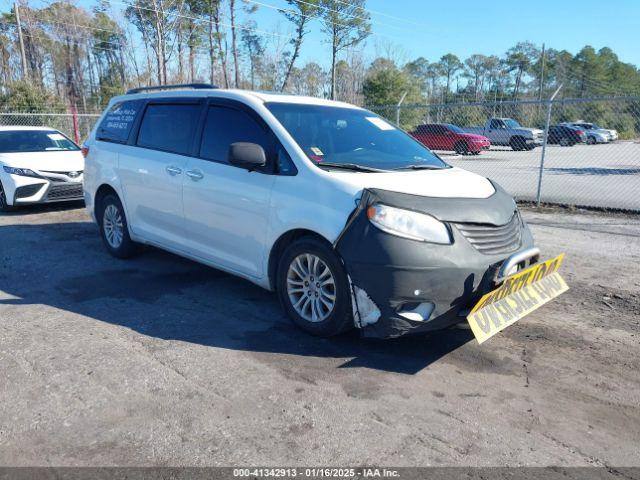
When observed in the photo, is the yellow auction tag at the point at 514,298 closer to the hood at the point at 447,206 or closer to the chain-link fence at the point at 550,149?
the hood at the point at 447,206

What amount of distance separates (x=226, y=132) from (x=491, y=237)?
2.51 metres

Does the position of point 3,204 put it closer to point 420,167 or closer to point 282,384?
point 420,167

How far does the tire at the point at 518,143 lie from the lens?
2612cm

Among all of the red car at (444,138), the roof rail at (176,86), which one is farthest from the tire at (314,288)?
the red car at (444,138)

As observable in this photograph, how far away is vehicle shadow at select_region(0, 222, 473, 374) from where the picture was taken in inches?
Result: 157

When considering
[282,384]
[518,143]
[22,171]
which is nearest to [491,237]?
[282,384]

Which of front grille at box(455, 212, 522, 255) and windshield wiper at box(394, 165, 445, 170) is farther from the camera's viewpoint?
windshield wiper at box(394, 165, 445, 170)

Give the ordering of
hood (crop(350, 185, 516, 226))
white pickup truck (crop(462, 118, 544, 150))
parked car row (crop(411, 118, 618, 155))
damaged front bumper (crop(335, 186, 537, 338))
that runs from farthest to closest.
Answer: white pickup truck (crop(462, 118, 544, 150)), parked car row (crop(411, 118, 618, 155)), hood (crop(350, 185, 516, 226)), damaged front bumper (crop(335, 186, 537, 338))

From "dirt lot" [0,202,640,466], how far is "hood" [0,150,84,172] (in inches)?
177

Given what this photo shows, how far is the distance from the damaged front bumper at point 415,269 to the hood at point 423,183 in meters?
Answer: 0.14

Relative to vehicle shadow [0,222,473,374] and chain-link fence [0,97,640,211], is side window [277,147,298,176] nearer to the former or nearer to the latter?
vehicle shadow [0,222,473,374]

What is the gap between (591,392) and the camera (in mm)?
3404

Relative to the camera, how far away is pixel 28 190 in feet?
29.7

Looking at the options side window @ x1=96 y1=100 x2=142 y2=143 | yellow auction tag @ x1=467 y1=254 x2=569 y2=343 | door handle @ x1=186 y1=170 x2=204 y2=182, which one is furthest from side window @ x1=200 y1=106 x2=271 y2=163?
yellow auction tag @ x1=467 y1=254 x2=569 y2=343
